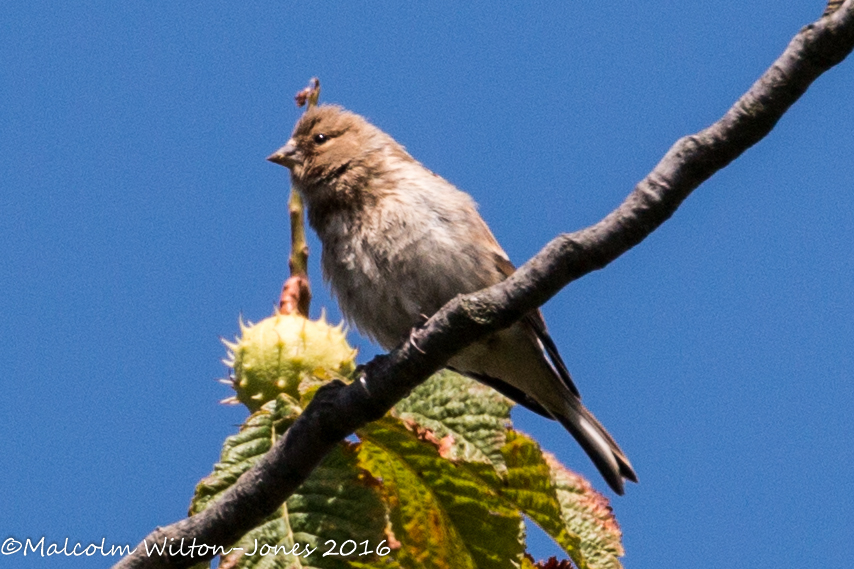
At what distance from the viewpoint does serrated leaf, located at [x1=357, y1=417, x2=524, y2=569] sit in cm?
366

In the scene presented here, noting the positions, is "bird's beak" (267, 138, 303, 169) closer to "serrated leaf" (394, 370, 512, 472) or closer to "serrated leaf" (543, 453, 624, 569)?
"serrated leaf" (394, 370, 512, 472)

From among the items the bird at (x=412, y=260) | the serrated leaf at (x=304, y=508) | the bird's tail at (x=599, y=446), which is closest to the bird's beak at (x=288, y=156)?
the bird at (x=412, y=260)

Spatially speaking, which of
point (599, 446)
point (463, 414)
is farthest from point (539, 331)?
point (463, 414)

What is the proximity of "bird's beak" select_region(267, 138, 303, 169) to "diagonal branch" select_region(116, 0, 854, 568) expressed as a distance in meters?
2.48

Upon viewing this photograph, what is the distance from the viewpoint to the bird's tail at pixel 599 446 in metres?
5.34

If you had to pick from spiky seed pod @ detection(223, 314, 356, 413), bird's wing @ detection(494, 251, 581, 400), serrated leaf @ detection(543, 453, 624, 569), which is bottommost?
serrated leaf @ detection(543, 453, 624, 569)

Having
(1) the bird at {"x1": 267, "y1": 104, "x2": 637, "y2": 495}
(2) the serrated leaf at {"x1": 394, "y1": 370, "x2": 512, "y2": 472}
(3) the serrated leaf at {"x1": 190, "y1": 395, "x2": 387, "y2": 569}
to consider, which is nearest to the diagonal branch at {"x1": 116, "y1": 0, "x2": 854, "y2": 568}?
(3) the serrated leaf at {"x1": 190, "y1": 395, "x2": 387, "y2": 569}

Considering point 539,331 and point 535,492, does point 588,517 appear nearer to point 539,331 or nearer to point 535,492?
point 535,492

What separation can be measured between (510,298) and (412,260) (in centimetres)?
180

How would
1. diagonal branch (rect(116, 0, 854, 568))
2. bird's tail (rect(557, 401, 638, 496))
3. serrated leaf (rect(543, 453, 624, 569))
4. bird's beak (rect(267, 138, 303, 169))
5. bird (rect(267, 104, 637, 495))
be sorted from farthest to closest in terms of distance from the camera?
bird's beak (rect(267, 138, 303, 169)) → bird's tail (rect(557, 401, 638, 496)) → bird (rect(267, 104, 637, 495)) → serrated leaf (rect(543, 453, 624, 569)) → diagonal branch (rect(116, 0, 854, 568))

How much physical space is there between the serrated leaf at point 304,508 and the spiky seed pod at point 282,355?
20cm

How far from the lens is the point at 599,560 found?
3740 millimetres

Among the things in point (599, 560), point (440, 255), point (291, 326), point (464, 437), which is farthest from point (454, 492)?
point (440, 255)

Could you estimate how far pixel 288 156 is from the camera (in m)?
5.93
